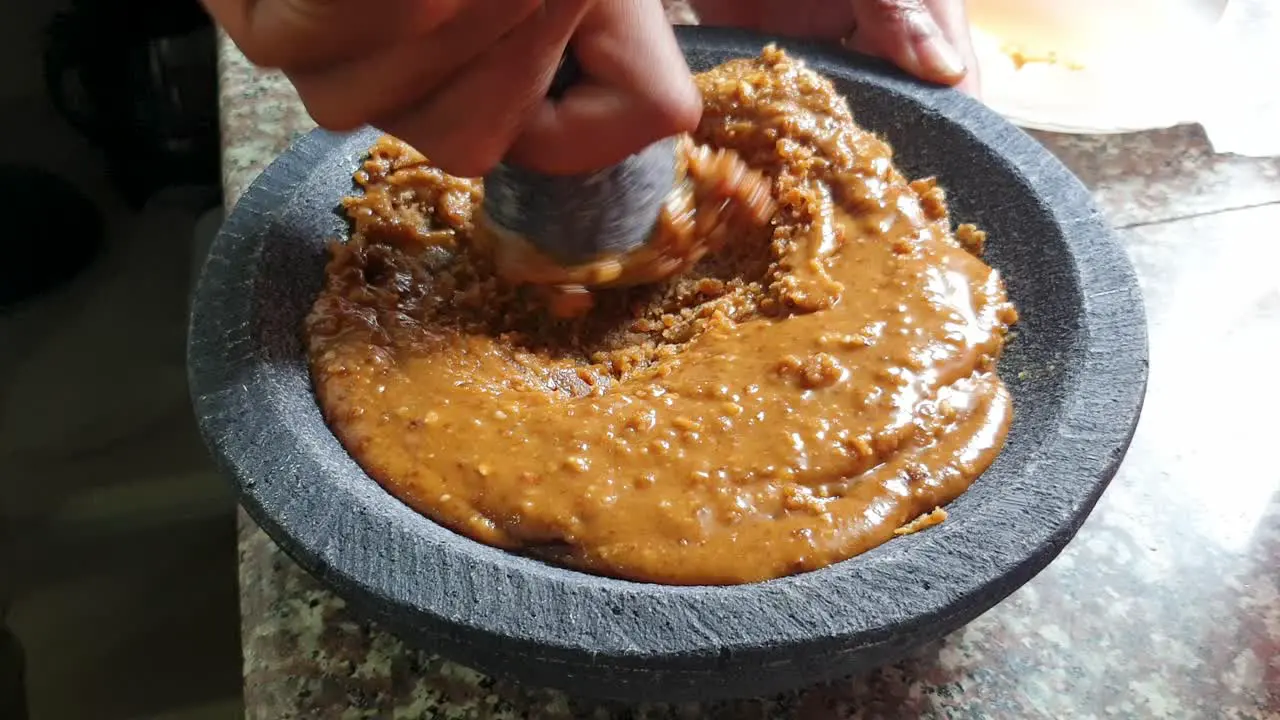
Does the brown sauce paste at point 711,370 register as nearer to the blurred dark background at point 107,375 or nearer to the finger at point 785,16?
the finger at point 785,16

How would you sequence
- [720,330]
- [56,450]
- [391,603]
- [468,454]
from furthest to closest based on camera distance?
[56,450]
[720,330]
[468,454]
[391,603]

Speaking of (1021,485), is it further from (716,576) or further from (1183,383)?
(1183,383)

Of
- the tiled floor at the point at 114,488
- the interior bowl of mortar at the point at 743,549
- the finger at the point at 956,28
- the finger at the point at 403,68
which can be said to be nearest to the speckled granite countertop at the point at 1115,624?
the interior bowl of mortar at the point at 743,549

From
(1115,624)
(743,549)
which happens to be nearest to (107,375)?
(743,549)

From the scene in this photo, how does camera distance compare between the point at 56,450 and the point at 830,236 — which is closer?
the point at 830,236

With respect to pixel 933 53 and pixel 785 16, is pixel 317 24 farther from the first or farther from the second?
pixel 785 16

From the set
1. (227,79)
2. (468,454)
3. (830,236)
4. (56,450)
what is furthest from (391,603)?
(56,450)
